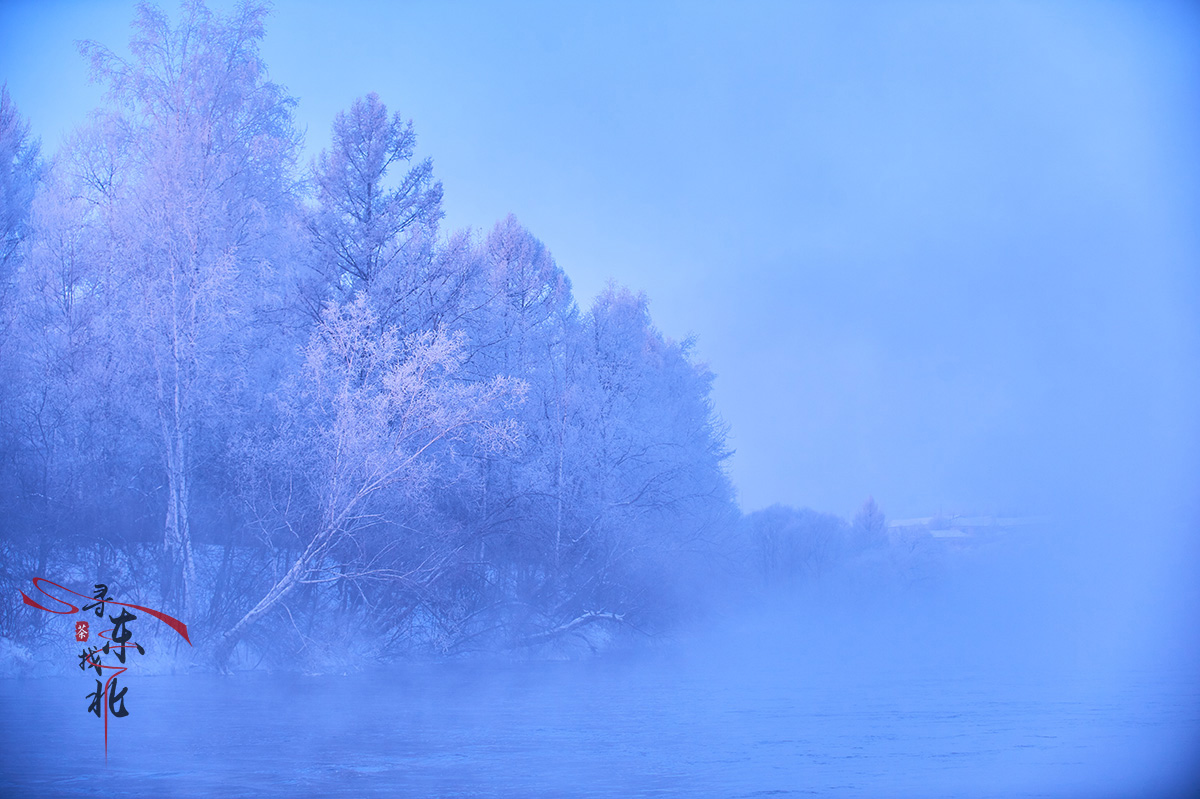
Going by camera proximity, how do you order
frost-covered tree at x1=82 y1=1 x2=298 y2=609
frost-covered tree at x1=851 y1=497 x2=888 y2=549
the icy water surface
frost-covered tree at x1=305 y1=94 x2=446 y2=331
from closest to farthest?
the icy water surface
frost-covered tree at x1=82 y1=1 x2=298 y2=609
frost-covered tree at x1=305 y1=94 x2=446 y2=331
frost-covered tree at x1=851 y1=497 x2=888 y2=549

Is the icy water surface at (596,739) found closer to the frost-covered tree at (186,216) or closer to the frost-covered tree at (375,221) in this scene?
the frost-covered tree at (186,216)

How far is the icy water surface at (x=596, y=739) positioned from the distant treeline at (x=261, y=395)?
2423mm

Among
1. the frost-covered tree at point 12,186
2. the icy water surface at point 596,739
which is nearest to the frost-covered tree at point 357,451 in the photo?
the icy water surface at point 596,739

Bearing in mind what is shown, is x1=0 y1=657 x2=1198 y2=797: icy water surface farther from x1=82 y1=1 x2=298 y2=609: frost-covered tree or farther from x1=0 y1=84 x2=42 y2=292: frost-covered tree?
x1=0 y1=84 x2=42 y2=292: frost-covered tree

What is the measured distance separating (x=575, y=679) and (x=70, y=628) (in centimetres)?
920

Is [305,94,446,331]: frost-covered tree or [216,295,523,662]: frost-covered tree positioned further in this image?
[305,94,446,331]: frost-covered tree

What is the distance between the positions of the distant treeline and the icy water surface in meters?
2.42

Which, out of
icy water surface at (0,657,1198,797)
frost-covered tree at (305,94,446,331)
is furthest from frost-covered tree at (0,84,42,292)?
icy water surface at (0,657,1198,797)

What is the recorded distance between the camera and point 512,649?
23.3 meters

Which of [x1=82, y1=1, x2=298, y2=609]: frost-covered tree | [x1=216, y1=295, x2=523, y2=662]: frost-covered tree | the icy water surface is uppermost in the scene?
[x1=82, y1=1, x2=298, y2=609]: frost-covered tree

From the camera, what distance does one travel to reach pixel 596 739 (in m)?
11.0

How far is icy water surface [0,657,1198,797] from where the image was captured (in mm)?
8172

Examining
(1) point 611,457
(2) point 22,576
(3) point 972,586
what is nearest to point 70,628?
(2) point 22,576

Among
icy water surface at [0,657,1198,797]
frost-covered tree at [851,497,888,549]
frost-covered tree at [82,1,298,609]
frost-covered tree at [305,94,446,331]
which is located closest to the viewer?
icy water surface at [0,657,1198,797]
